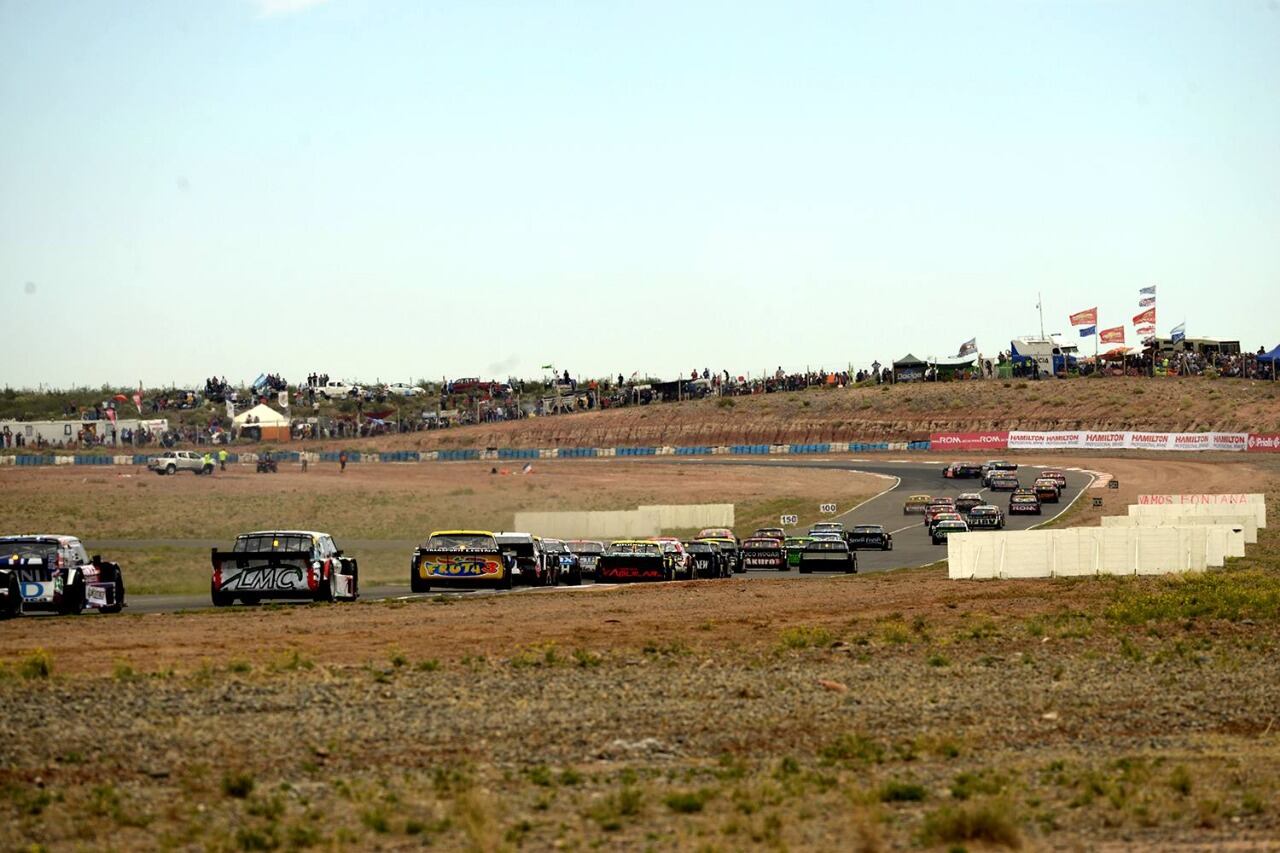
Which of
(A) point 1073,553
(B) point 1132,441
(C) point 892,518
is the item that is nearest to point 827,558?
(A) point 1073,553

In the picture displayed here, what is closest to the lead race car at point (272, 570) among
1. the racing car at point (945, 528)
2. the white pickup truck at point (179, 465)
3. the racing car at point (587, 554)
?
the racing car at point (587, 554)

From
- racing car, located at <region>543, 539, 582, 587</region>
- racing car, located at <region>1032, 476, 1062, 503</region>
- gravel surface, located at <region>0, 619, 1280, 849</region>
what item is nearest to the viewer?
gravel surface, located at <region>0, 619, 1280, 849</region>

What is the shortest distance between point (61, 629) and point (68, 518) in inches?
1598

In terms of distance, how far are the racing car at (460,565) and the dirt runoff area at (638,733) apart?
283 inches

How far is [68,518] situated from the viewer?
64.2 m

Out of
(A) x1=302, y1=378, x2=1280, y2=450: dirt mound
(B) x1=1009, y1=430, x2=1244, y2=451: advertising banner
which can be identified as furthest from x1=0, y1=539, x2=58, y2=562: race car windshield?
(A) x1=302, y1=378, x2=1280, y2=450: dirt mound

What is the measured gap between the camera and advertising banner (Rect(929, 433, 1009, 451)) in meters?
116

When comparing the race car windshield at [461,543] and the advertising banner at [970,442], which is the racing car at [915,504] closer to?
the advertising banner at [970,442]

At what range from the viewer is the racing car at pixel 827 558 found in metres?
47.8

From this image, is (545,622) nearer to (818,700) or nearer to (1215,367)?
(818,700)

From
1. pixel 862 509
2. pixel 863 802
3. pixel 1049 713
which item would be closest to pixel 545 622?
pixel 1049 713

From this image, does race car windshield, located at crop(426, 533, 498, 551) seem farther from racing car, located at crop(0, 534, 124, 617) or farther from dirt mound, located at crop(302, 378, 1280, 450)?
dirt mound, located at crop(302, 378, 1280, 450)

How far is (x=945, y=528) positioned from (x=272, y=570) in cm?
3422

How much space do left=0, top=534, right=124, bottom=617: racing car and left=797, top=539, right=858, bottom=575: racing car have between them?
2382 cm
